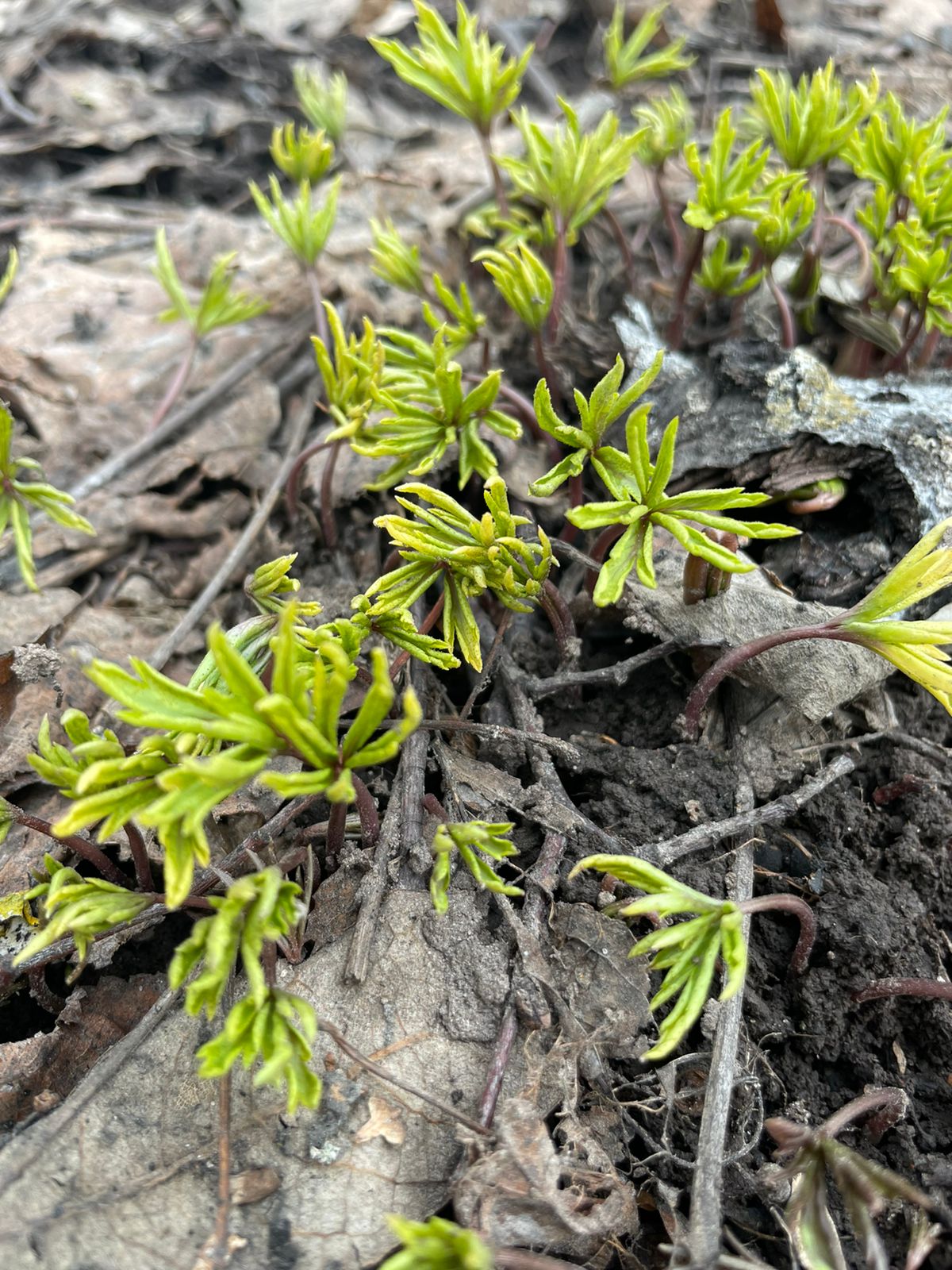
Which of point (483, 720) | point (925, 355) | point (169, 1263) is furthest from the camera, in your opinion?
point (925, 355)

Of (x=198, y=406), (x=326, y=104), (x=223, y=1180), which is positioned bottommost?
(x=223, y=1180)

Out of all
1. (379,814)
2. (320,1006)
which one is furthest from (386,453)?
(320,1006)

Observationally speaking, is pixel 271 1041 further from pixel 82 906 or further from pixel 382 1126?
pixel 82 906

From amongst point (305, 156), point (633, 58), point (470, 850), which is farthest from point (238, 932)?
point (633, 58)

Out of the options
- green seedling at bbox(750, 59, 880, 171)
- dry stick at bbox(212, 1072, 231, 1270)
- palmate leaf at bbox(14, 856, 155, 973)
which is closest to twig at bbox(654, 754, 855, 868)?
dry stick at bbox(212, 1072, 231, 1270)

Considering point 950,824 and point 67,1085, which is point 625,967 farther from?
point 67,1085

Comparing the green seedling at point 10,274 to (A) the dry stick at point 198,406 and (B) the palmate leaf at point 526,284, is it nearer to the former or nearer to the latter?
(A) the dry stick at point 198,406

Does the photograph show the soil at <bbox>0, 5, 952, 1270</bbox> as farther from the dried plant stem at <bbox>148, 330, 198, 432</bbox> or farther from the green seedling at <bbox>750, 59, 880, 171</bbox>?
the green seedling at <bbox>750, 59, 880, 171</bbox>
